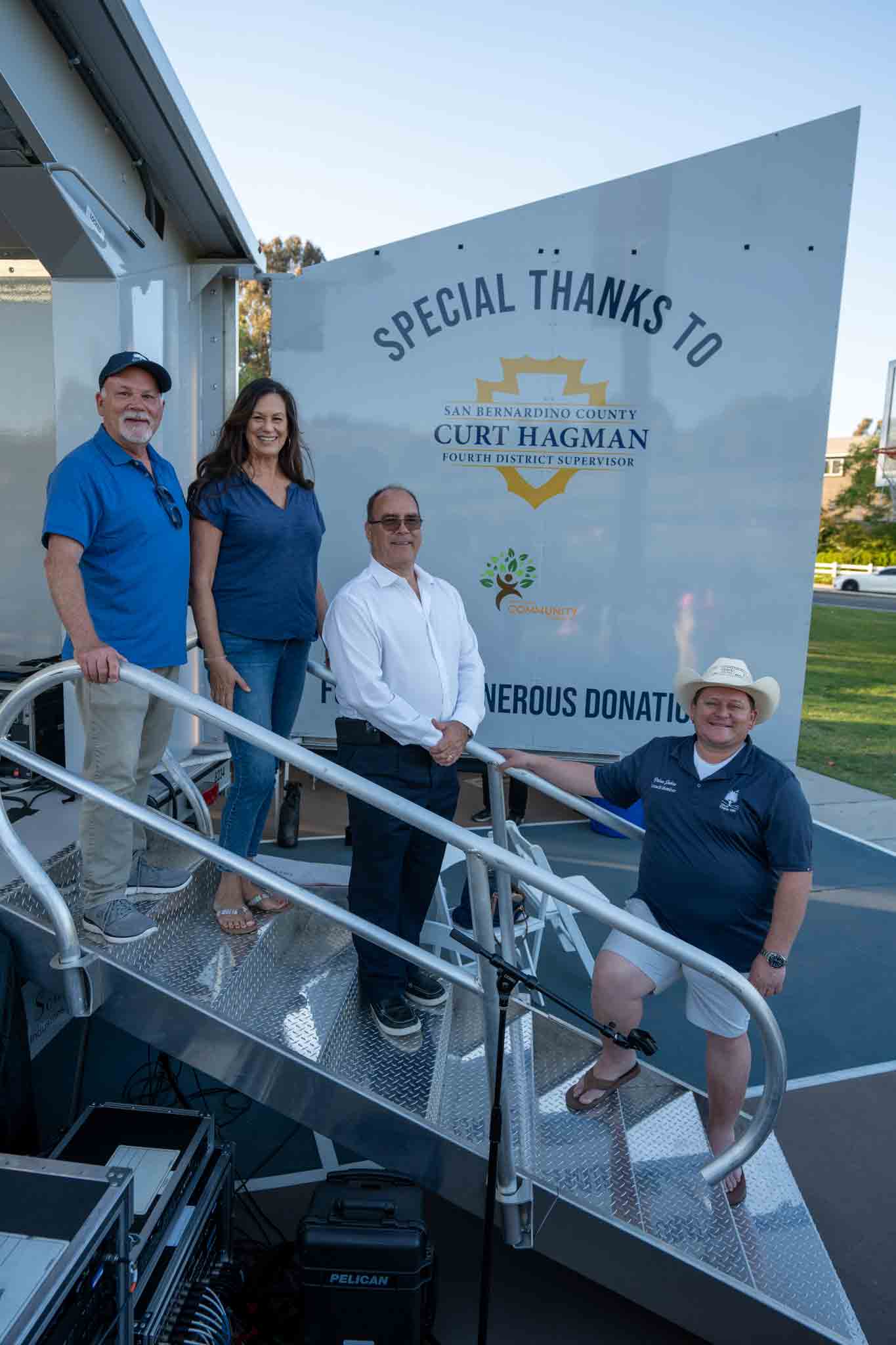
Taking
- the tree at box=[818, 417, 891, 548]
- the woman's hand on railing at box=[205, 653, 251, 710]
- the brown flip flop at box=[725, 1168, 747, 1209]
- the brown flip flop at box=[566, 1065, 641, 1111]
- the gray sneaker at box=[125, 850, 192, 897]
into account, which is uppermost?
the tree at box=[818, 417, 891, 548]

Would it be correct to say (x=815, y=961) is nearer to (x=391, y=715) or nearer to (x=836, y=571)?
(x=391, y=715)

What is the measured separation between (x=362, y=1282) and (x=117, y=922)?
1034 millimetres

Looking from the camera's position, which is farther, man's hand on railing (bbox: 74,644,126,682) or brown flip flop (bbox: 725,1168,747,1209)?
brown flip flop (bbox: 725,1168,747,1209)

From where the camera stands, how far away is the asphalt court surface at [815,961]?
3697 millimetres

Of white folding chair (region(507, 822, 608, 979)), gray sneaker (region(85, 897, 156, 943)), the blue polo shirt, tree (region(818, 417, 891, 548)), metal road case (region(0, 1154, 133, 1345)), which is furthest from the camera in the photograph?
tree (region(818, 417, 891, 548))

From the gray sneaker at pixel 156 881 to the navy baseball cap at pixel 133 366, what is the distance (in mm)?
1407

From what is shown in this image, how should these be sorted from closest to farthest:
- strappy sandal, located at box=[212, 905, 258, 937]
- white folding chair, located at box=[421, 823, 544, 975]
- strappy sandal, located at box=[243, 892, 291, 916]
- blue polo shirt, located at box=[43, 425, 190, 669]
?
blue polo shirt, located at box=[43, 425, 190, 669]
strappy sandal, located at box=[212, 905, 258, 937]
strappy sandal, located at box=[243, 892, 291, 916]
white folding chair, located at box=[421, 823, 544, 975]

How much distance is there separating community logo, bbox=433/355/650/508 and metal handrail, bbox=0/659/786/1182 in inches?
132

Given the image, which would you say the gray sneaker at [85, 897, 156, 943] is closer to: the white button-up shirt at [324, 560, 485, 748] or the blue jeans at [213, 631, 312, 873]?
the blue jeans at [213, 631, 312, 873]

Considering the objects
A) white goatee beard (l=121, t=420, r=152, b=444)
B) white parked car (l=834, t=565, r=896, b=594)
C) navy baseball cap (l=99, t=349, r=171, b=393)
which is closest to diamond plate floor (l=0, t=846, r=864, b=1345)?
white goatee beard (l=121, t=420, r=152, b=444)

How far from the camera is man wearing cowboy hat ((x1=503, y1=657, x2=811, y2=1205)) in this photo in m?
2.51

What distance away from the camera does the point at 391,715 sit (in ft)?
8.22

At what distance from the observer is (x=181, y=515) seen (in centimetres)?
269

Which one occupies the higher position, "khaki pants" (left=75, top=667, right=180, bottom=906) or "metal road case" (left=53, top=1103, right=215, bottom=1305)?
"khaki pants" (left=75, top=667, right=180, bottom=906)
